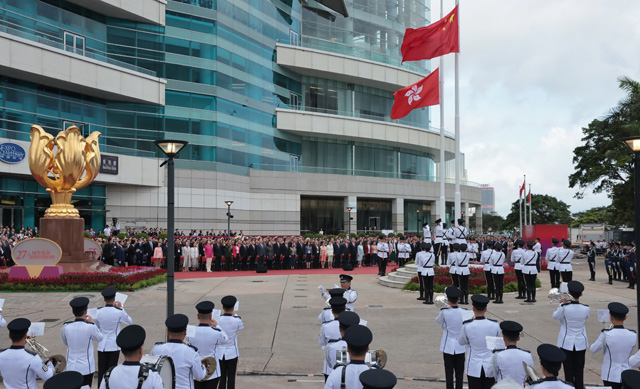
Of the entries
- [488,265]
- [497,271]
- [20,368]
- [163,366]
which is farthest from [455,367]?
[488,265]

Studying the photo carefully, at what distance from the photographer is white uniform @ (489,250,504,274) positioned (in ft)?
57.5

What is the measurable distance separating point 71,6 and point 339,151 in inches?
1125

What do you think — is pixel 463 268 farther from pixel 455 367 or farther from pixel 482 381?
pixel 482 381

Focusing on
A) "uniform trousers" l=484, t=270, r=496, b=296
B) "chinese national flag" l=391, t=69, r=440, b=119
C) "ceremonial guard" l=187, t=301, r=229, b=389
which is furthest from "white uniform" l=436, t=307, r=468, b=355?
"chinese national flag" l=391, t=69, r=440, b=119

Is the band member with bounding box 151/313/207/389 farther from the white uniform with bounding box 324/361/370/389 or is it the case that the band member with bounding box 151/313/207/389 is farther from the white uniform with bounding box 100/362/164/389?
the white uniform with bounding box 324/361/370/389

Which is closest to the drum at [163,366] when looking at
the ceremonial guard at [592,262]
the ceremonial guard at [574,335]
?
the ceremonial guard at [574,335]

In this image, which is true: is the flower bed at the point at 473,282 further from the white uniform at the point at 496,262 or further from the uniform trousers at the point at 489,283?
the white uniform at the point at 496,262

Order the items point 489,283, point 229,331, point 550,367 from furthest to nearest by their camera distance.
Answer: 1. point 489,283
2. point 229,331
3. point 550,367

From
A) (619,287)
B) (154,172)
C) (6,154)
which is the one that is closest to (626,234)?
(619,287)

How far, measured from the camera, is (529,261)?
1752cm

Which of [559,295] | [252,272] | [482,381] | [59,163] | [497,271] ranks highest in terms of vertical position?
[59,163]

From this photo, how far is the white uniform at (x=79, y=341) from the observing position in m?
7.55

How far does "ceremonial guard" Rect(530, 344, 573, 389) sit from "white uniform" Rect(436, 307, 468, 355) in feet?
10.8

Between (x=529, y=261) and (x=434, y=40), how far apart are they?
35.3 feet
